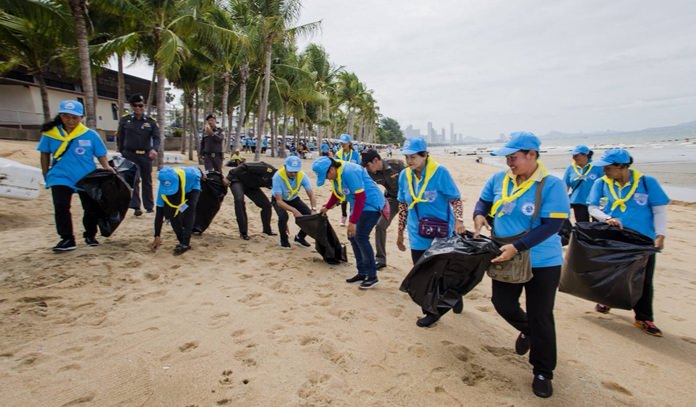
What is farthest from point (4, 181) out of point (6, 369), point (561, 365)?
point (561, 365)

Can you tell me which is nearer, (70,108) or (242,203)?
(70,108)

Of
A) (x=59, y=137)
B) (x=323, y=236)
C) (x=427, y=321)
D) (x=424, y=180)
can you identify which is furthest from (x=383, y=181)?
(x=59, y=137)

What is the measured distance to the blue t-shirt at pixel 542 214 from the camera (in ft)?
7.59

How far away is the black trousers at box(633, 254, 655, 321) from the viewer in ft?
11.1

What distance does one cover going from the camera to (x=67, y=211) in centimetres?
451

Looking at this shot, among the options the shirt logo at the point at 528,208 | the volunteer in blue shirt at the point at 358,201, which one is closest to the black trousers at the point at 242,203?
the volunteer in blue shirt at the point at 358,201

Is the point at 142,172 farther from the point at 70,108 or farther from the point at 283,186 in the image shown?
the point at 283,186

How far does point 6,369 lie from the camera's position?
8.19 ft

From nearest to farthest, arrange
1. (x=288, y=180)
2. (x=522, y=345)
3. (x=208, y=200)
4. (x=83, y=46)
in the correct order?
1. (x=522, y=345)
2. (x=288, y=180)
3. (x=208, y=200)
4. (x=83, y=46)

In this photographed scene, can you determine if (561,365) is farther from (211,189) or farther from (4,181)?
(4,181)

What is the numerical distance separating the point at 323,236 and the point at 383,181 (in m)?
1.33

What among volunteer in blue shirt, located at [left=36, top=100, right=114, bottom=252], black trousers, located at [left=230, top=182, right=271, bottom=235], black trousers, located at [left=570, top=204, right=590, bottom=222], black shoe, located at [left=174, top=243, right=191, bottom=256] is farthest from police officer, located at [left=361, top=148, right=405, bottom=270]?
volunteer in blue shirt, located at [left=36, top=100, right=114, bottom=252]

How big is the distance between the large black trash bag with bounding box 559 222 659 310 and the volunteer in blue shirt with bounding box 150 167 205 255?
4662 millimetres

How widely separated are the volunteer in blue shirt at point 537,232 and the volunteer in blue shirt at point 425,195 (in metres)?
0.87
